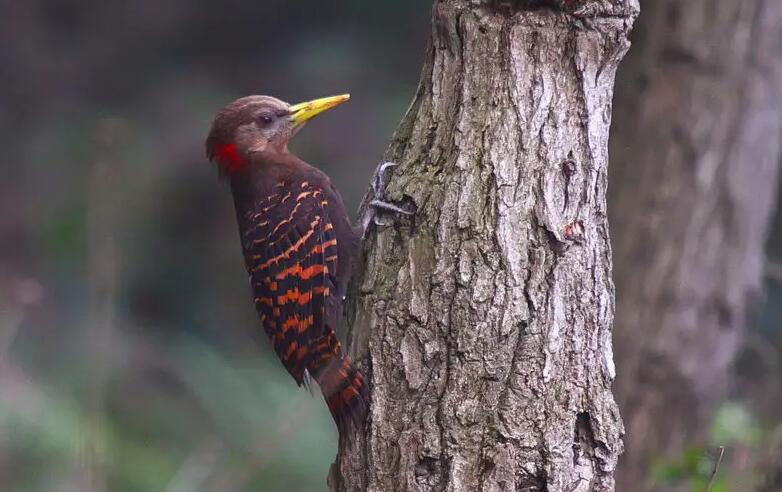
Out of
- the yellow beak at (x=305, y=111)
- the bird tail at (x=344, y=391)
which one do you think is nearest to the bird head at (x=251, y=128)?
the yellow beak at (x=305, y=111)

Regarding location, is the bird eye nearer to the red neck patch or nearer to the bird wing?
the red neck patch

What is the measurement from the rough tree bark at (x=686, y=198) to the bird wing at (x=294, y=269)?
2024 millimetres

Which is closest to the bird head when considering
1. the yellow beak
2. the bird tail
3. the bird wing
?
the yellow beak

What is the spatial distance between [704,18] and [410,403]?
120 inches

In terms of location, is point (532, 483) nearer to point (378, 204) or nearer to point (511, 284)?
point (511, 284)

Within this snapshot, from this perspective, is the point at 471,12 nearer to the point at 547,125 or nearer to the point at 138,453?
the point at 547,125

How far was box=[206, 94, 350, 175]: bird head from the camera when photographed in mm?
4605

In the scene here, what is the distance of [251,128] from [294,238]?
2.11 ft

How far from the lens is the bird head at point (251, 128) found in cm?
461

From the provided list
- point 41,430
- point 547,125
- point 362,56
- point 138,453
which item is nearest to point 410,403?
point 547,125

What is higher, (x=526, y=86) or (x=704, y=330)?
(x=526, y=86)

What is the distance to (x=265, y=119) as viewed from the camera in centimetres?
464

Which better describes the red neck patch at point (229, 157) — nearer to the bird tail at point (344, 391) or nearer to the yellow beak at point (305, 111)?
the yellow beak at point (305, 111)

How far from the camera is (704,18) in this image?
5715 millimetres
